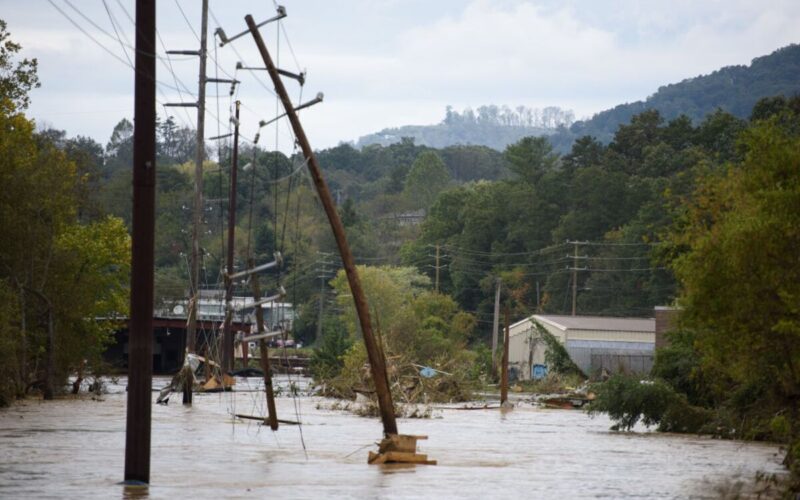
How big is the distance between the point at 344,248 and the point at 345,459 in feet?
14.6

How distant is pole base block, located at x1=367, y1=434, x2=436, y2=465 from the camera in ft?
84.1

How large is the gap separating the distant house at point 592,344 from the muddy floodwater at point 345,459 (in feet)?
125

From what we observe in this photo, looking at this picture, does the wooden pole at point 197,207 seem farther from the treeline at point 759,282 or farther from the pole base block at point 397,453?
the treeline at point 759,282

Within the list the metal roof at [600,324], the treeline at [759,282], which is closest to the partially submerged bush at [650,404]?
the treeline at [759,282]

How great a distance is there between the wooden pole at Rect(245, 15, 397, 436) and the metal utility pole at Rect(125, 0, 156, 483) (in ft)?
21.5

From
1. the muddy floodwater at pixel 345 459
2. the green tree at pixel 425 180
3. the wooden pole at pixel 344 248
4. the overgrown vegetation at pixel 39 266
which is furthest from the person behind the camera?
the green tree at pixel 425 180

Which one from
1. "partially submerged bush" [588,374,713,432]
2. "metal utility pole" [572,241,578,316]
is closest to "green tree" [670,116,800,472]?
"partially submerged bush" [588,374,713,432]

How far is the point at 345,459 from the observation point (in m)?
26.9

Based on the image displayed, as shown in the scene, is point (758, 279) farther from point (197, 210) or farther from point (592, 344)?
point (592, 344)

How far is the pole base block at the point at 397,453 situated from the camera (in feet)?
84.1

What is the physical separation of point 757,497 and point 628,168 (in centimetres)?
10484

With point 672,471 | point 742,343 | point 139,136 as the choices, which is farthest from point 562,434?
point 139,136

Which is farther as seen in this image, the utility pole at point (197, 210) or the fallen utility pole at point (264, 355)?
the utility pole at point (197, 210)

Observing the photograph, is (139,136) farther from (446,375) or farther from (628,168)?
(628,168)
